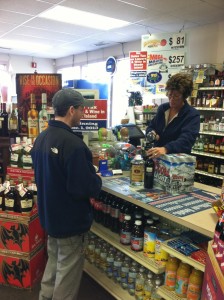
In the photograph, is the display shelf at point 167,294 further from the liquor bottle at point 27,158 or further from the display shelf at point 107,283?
the liquor bottle at point 27,158

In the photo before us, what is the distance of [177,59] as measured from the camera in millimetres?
5359

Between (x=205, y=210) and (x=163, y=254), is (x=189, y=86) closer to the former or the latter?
(x=205, y=210)

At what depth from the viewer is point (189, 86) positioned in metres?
2.58

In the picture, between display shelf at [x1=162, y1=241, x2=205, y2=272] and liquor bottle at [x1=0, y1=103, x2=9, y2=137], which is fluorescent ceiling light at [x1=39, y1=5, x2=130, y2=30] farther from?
display shelf at [x1=162, y1=241, x2=205, y2=272]

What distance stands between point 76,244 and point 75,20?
4.79 metres

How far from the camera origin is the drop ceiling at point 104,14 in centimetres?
448

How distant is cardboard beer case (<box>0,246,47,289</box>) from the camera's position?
2.68 meters

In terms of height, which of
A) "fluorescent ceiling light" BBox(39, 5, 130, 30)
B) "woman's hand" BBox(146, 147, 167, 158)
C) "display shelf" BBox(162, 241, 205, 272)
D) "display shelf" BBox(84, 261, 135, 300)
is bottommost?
"display shelf" BBox(84, 261, 135, 300)

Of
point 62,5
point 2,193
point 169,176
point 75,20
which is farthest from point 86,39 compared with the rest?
point 169,176

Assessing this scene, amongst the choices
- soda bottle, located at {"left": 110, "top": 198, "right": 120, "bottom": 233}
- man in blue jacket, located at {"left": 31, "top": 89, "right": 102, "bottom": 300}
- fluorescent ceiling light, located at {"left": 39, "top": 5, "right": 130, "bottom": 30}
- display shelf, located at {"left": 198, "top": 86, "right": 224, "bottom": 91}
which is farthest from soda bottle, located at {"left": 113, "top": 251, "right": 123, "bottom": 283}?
fluorescent ceiling light, located at {"left": 39, "top": 5, "right": 130, "bottom": 30}

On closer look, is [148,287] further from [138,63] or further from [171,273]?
[138,63]

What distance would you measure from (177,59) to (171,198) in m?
4.03

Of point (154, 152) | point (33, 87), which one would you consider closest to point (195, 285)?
point (154, 152)

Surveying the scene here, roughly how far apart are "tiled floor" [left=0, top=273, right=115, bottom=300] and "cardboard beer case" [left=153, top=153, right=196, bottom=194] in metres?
1.30
